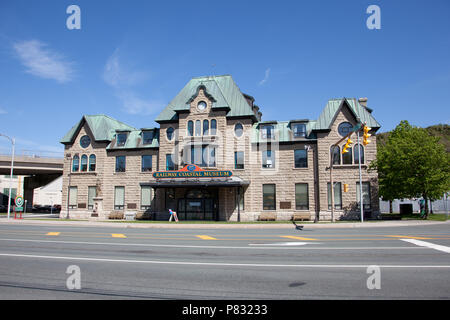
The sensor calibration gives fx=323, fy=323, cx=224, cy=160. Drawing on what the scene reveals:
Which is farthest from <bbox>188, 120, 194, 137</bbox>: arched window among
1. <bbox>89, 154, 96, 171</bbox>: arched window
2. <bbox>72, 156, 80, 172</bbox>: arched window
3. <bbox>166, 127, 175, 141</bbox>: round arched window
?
<bbox>72, 156, 80, 172</bbox>: arched window

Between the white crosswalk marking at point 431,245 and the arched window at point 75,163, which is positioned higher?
the arched window at point 75,163

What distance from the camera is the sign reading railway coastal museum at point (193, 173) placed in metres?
31.9

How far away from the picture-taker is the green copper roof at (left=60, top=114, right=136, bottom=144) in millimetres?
40181

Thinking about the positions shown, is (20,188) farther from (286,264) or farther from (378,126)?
(286,264)

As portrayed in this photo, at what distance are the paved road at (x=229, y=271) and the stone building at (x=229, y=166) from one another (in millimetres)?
20026

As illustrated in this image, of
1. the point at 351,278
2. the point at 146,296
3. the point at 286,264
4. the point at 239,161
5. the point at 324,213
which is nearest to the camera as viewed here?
the point at 146,296

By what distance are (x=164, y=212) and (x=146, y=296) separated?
99.8 feet

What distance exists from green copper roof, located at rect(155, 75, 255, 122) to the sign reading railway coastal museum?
7018 millimetres

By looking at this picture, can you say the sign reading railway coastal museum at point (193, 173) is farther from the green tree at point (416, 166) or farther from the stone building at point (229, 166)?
the green tree at point (416, 166)

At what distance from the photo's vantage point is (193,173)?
3250 centimetres

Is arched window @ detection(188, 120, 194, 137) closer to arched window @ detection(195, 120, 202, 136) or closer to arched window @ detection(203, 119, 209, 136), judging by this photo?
arched window @ detection(195, 120, 202, 136)

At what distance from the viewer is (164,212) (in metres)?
36.2

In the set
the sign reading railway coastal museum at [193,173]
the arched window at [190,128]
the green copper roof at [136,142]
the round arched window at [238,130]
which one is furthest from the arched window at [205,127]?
the green copper roof at [136,142]
